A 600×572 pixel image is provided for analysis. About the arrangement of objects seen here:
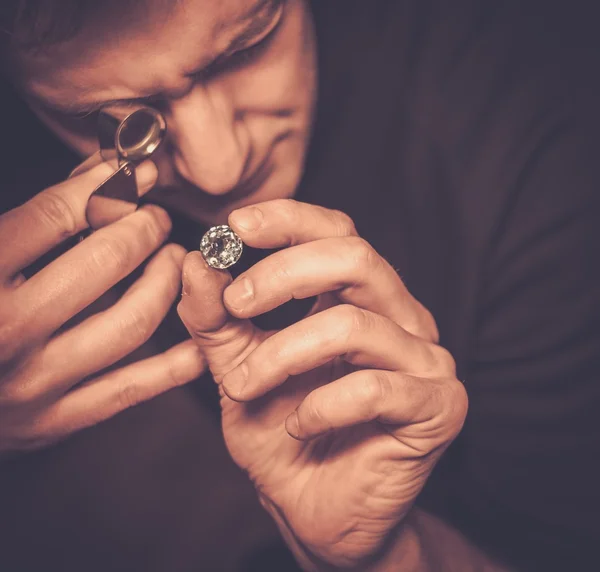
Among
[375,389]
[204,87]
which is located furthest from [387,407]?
[204,87]

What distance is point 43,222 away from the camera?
0.86 m

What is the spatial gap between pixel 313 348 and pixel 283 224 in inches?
7.6

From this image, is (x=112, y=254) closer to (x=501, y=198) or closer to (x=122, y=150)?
(x=122, y=150)

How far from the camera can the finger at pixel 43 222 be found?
841mm

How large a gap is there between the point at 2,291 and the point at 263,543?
4.18 feet

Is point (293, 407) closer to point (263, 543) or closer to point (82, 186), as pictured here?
point (82, 186)

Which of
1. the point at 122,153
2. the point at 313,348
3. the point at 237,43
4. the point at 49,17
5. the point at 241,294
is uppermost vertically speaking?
the point at 49,17

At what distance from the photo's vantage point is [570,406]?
3.44 feet

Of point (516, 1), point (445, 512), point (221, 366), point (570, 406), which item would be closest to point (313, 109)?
point (516, 1)

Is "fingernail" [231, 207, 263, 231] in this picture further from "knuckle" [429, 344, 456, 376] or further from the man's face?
"knuckle" [429, 344, 456, 376]

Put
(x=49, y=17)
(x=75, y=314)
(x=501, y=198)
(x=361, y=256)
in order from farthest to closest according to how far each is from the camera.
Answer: (x=501, y=198)
(x=75, y=314)
(x=361, y=256)
(x=49, y=17)

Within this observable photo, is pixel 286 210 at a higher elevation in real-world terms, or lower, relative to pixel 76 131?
lower

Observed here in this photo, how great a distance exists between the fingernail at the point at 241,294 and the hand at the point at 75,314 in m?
0.24

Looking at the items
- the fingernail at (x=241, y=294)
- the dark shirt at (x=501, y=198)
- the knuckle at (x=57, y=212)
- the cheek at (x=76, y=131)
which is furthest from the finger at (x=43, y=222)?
the dark shirt at (x=501, y=198)
